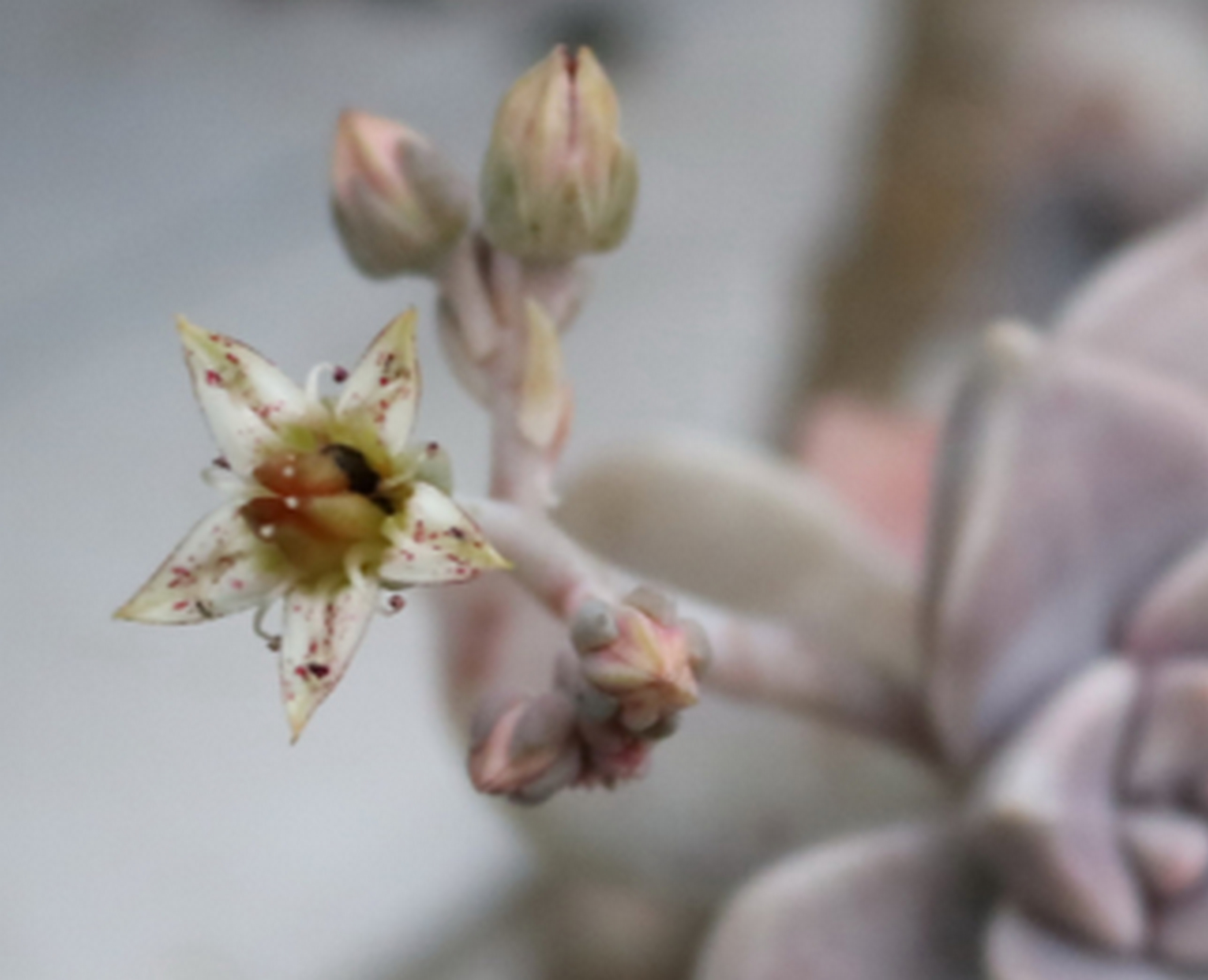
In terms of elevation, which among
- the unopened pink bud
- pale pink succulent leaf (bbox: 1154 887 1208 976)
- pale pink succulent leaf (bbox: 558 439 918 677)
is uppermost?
the unopened pink bud

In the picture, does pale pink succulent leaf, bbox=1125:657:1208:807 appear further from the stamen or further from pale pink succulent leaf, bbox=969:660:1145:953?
the stamen

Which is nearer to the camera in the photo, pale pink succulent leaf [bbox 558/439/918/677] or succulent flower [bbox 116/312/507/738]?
succulent flower [bbox 116/312/507/738]

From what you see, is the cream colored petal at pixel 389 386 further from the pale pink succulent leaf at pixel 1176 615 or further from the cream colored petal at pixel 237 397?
the pale pink succulent leaf at pixel 1176 615

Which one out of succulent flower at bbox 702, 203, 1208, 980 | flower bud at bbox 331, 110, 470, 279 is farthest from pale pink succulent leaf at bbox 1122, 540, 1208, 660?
flower bud at bbox 331, 110, 470, 279

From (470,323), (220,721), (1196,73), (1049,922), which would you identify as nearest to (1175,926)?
(1049,922)

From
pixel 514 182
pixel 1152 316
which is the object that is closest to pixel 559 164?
pixel 514 182

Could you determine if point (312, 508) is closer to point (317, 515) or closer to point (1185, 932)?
point (317, 515)

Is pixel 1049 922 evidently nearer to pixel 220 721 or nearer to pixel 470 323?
pixel 470 323
